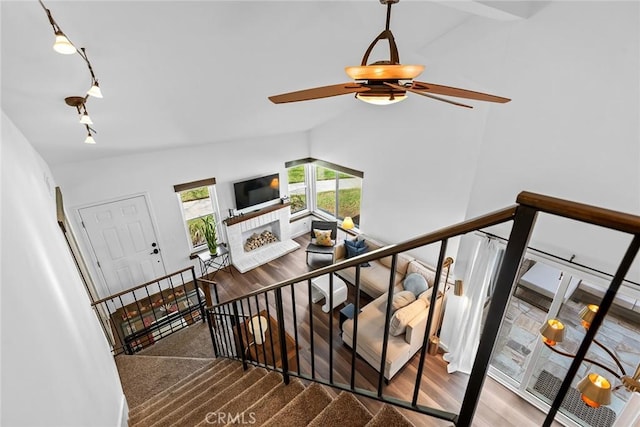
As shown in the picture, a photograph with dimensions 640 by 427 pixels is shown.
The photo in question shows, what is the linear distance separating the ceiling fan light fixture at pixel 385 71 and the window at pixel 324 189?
15.8 ft

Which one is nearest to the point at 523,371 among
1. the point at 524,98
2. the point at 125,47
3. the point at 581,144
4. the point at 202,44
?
the point at 581,144

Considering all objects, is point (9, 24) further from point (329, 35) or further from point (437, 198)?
point (437, 198)

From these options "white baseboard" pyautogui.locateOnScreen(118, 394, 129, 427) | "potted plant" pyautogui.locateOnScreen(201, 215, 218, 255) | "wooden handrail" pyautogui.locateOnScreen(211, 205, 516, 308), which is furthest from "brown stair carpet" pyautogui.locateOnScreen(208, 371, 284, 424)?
"potted plant" pyautogui.locateOnScreen(201, 215, 218, 255)

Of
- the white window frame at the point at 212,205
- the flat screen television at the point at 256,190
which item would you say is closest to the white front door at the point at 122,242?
the white window frame at the point at 212,205

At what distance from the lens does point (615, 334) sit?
3.94m

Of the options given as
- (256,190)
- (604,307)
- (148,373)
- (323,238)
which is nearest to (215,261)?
(256,190)

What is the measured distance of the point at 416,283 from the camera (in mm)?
4742

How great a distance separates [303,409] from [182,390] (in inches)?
75.2

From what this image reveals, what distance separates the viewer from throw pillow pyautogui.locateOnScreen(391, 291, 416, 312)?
416 cm

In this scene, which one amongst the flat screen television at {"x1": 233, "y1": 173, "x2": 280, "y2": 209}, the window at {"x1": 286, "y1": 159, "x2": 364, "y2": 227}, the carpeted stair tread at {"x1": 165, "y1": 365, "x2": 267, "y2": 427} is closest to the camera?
the carpeted stair tread at {"x1": 165, "y1": 365, "x2": 267, "y2": 427}

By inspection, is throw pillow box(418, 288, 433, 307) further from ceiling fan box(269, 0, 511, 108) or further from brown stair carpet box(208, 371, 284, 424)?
ceiling fan box(269, 0, 511, 108)

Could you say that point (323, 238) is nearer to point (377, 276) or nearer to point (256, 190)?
point (377, 276)

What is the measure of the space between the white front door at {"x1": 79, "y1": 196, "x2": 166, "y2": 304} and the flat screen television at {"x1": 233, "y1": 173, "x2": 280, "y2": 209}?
1692mm

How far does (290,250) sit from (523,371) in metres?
4.67
